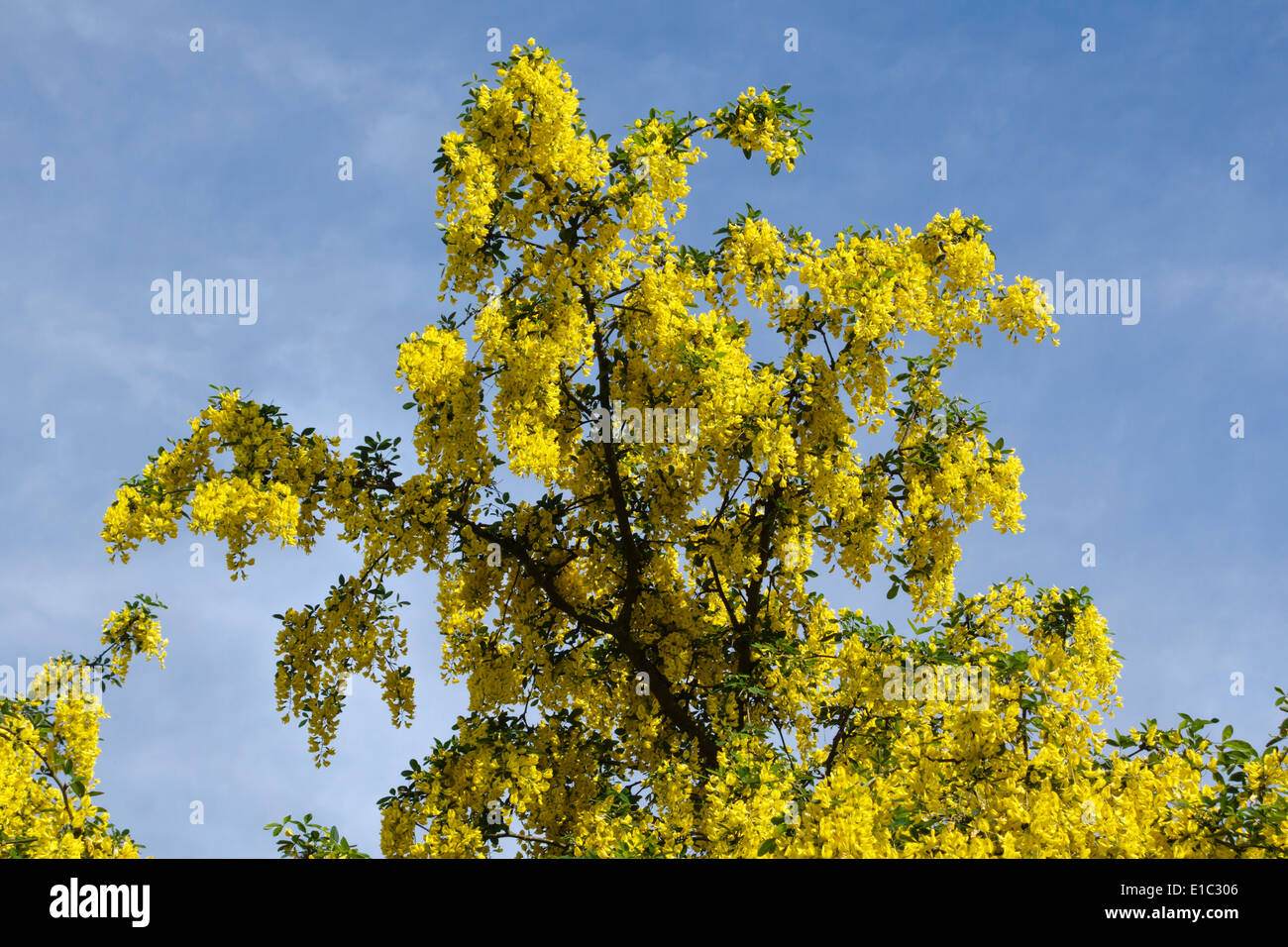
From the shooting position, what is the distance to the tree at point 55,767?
1053 cm

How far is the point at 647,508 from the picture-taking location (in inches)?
498

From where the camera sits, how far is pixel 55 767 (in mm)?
11039

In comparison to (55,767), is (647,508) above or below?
above

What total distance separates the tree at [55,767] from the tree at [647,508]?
7.89 feet

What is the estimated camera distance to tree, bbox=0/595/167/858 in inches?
415

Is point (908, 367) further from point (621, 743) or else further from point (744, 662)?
point (621, 743)

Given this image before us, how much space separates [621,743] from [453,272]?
5721mm

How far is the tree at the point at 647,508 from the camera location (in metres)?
10.1

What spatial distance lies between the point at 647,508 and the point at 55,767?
22.8 feet

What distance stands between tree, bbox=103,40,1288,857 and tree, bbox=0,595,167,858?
2.40 meters
